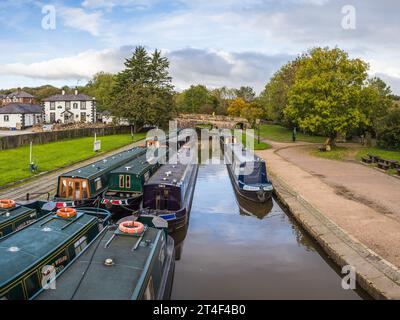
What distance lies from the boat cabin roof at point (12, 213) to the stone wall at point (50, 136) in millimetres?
21392

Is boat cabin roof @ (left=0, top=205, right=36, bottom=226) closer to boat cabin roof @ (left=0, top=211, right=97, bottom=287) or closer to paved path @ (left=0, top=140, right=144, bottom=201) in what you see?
boat cabin roof @ (left=0, top=211, right=97, bottom=287)

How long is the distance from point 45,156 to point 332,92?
2688 cm

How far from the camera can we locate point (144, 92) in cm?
5278

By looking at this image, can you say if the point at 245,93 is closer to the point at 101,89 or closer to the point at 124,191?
the point at 101,89

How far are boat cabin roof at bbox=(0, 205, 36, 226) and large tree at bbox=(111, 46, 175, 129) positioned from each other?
40249 millimetres

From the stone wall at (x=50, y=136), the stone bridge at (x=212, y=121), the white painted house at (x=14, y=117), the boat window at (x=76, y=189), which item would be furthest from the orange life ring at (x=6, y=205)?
the stone bridge at (x=212, y=121)

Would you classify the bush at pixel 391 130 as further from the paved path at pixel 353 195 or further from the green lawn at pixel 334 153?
the paved path at pixel 353 195

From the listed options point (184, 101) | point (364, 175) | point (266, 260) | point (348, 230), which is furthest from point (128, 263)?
point (184, 101)

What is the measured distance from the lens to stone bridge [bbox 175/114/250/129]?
78.5 meters

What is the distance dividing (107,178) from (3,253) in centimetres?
1069

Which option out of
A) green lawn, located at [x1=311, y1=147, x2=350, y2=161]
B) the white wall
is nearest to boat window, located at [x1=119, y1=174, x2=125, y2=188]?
green lawn, located at [x1=311, y1=147, x2=350, y2=161]

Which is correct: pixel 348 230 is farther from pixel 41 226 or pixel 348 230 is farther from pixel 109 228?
pixel 41 226

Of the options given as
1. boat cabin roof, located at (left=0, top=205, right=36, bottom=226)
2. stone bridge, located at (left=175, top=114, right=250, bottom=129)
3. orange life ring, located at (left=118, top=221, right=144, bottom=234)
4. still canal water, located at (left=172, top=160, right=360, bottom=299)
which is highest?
stone bridge, located at (left=175, top=114, right=250, bottom=129)
